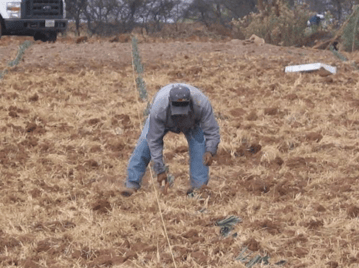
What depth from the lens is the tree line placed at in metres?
28.3

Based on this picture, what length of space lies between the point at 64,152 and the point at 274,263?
425 cm

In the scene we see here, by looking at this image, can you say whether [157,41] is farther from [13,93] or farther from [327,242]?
[327,242]

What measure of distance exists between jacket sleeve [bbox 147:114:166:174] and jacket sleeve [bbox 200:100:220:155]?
37cm

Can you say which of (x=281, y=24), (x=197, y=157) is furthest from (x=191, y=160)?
(x=281, y=24)

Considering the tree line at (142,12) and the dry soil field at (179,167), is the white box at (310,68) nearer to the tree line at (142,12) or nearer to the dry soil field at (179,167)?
the dry soil field at (179,167)

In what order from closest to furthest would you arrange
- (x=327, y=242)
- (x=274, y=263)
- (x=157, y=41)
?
(x=274, y=263), (x=327, y=242), (x=157, y=41)

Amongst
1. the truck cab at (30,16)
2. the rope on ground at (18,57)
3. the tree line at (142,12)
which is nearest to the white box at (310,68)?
the rope on ground at (18,57)

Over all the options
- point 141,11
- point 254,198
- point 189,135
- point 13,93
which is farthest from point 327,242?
point 141,11

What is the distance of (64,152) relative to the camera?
31.8ft

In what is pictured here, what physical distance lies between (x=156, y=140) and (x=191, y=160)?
0.60m

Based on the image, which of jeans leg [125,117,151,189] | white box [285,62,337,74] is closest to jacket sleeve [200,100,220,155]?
jeans leg [125,117,151,189]

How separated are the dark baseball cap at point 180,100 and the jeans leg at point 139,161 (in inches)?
30.5

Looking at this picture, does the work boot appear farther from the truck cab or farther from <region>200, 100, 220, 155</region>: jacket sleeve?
the truck cab

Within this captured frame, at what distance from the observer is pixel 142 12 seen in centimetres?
3003
